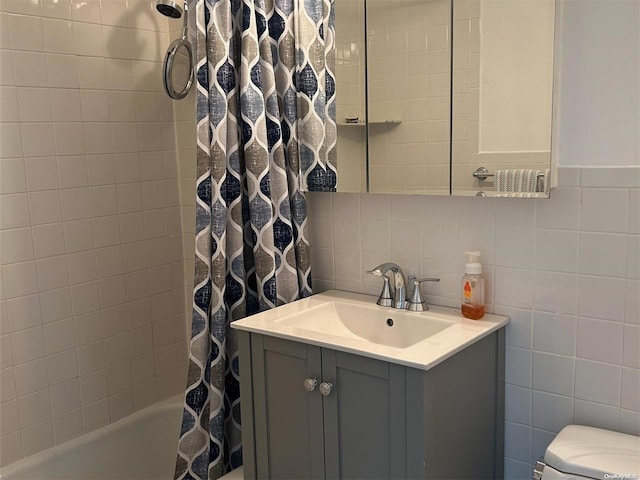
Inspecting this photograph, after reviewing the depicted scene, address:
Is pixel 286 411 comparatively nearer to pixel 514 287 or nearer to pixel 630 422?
pixel 514 287

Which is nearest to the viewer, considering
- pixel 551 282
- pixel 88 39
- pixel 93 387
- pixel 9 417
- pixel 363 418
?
pixel 363 418

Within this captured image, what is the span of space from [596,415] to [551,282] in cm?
34

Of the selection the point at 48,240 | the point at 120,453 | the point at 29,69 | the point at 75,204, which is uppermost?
the point at 29,69

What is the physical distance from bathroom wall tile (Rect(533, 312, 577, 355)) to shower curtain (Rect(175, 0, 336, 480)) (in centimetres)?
71

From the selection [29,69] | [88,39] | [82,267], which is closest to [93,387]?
[82,267]

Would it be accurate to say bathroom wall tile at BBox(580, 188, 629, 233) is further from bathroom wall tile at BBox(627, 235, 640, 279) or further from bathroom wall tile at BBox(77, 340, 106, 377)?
bathroom wall tile at BBox(77, 340, 106, 377)

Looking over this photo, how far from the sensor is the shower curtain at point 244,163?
1.89m

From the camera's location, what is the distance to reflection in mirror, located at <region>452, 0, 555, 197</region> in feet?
5.07

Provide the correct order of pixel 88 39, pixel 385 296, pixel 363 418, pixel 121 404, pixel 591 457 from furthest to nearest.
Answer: pixel 121 404
pixel 88 39
pixel 385 296
pixel 363 418
pixel 591 457

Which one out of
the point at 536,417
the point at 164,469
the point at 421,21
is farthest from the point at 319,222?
the point at 164,469

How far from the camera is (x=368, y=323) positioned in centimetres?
188

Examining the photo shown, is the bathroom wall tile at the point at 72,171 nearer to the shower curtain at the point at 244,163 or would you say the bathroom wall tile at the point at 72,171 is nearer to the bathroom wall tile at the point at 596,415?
the shower curtain at the point at 244,163

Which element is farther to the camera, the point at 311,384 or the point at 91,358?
the point at 91,358

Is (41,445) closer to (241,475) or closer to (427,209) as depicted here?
(241,475)
